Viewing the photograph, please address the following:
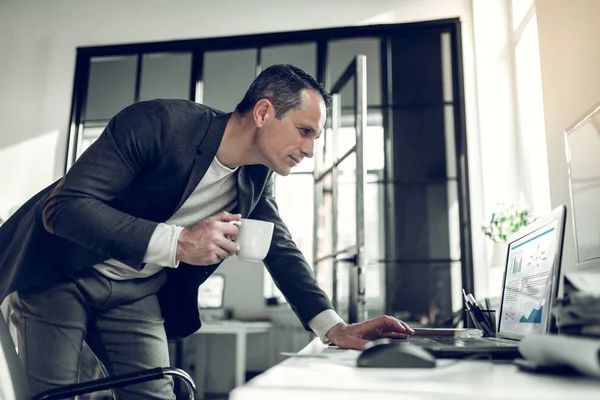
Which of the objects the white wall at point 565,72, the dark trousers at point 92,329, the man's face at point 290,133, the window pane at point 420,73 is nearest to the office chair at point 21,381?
the dark trousers at point 92,329

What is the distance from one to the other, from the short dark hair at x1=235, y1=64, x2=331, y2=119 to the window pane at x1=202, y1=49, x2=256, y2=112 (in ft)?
15.4

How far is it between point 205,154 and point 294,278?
38cm

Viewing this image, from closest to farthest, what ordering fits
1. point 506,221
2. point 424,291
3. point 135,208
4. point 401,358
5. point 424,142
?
point 401,358, point 135,208, point 506,221, point 424,142, point 424,291

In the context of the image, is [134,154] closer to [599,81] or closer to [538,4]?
[599,81]

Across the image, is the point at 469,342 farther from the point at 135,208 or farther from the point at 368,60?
the point at 368,60

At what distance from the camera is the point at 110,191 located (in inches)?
48.5

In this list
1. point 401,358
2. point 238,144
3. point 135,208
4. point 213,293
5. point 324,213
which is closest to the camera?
point 401,358

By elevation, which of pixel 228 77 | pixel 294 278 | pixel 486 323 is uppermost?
pixel 228 77

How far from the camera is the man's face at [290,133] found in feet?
4.89

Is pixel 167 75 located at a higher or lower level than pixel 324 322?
higher

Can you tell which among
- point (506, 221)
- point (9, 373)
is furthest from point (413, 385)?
point (506, 221)

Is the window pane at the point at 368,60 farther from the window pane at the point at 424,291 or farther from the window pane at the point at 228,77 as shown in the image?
the window pane at the point at 424,291

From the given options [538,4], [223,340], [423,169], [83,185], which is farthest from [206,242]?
[223,340]

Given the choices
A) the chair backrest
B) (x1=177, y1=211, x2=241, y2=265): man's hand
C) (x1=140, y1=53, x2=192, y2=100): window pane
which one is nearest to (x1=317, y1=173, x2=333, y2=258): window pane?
(x1=177, y1=211, x2=241, y2=265): man's hand
